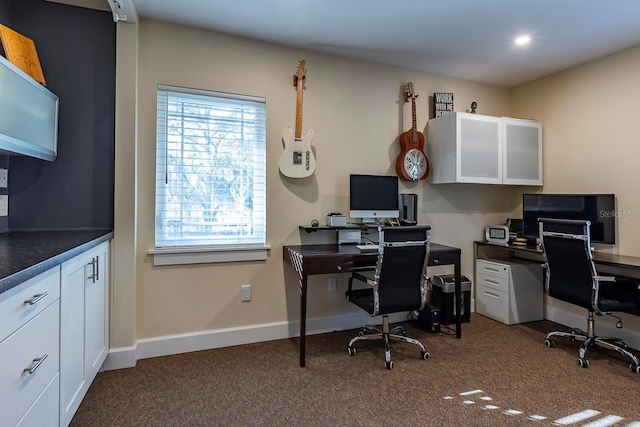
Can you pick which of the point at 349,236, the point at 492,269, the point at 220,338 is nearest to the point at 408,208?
the point at 349,236

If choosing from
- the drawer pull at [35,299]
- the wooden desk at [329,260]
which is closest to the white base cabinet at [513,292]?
the wooden desk at [329,260]

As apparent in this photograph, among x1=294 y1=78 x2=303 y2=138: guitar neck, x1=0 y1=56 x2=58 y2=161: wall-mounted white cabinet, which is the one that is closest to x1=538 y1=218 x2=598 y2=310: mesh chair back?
x1=294 y1=78 x2=303 y2=138: guitar neck

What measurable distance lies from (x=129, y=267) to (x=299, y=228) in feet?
4.28

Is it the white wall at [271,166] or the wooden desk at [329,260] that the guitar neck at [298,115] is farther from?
the wooden desk at [329,260]

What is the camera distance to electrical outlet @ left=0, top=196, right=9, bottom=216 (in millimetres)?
2062

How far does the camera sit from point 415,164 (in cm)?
322

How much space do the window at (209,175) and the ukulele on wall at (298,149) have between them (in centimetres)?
18

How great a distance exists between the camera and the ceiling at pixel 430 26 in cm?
226

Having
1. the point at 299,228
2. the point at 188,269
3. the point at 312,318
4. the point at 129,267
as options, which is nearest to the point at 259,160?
the point at 299,228

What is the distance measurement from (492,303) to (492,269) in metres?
0.34

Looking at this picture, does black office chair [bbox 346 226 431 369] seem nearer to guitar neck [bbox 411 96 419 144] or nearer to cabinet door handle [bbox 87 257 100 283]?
guitar neck [bbox 411 96 419 144]

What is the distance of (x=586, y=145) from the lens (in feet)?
10.2

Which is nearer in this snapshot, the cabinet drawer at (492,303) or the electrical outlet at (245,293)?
the electrical outlet at (245,293)

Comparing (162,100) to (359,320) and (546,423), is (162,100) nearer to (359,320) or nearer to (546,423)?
(359,320)
